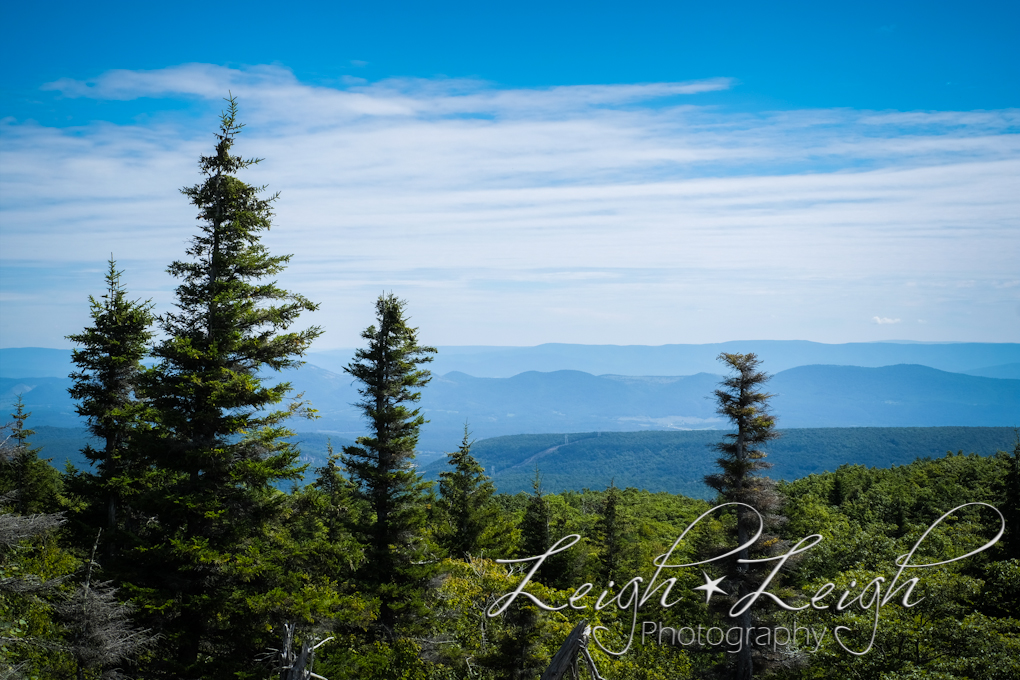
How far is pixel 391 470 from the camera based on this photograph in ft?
67.9

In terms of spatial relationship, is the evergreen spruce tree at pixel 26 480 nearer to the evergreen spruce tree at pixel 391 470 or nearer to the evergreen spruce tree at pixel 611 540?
the evergreen spruce tree at pixel 391 470

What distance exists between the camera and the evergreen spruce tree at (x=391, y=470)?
20484 millimetres

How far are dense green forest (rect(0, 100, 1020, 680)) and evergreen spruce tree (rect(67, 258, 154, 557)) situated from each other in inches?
2.8

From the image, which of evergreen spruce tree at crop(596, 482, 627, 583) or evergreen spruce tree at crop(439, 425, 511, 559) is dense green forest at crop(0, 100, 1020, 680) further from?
evergreen spruce tree at crop(596, 482, 627, 583)

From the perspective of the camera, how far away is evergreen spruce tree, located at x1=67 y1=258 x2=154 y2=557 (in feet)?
60.9

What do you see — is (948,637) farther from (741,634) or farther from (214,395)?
(214,395)

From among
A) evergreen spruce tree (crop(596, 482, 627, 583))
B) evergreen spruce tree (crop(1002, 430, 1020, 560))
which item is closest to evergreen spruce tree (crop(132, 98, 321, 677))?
evergreen spruce tree (crop(596, 482, 627, 583))

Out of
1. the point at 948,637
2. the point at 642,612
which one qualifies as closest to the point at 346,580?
the point at 642,612

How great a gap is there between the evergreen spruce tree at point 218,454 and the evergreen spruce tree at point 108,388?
16.4 feet

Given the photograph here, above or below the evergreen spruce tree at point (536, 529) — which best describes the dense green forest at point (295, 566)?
above

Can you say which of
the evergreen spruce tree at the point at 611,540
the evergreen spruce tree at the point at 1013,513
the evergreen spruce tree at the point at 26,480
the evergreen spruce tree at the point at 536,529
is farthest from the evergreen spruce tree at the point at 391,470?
the evergreen spruce tree at the point at 1013,513

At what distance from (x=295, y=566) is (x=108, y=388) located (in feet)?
31.2

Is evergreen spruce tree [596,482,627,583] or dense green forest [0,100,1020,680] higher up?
dense green forest [0,100,1020,680]

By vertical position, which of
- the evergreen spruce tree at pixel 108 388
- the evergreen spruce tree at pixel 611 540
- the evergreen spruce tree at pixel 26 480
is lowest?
the evergreen spruce tree at pixel 611 540
